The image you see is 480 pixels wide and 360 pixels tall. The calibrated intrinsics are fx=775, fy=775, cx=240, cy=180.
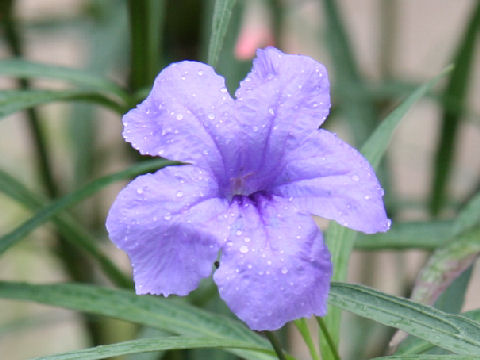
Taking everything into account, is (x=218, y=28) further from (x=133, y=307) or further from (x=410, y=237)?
(x=410, y=237)

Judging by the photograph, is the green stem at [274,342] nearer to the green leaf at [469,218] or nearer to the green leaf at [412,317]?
the green leaf at [412,317]

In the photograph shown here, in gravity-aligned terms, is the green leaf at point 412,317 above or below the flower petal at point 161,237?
below

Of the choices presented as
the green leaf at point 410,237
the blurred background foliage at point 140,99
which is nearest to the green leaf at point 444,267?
the blurred background foliage at point 140,99

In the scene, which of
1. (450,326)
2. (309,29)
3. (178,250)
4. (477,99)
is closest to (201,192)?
(178,250)

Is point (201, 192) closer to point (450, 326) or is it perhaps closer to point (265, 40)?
point (450, 326)

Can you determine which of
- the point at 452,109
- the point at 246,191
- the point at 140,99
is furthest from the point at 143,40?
the point at 452,109

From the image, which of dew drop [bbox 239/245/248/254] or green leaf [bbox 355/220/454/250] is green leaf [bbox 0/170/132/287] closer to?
green leaf [bbox 355/220/454/250]
